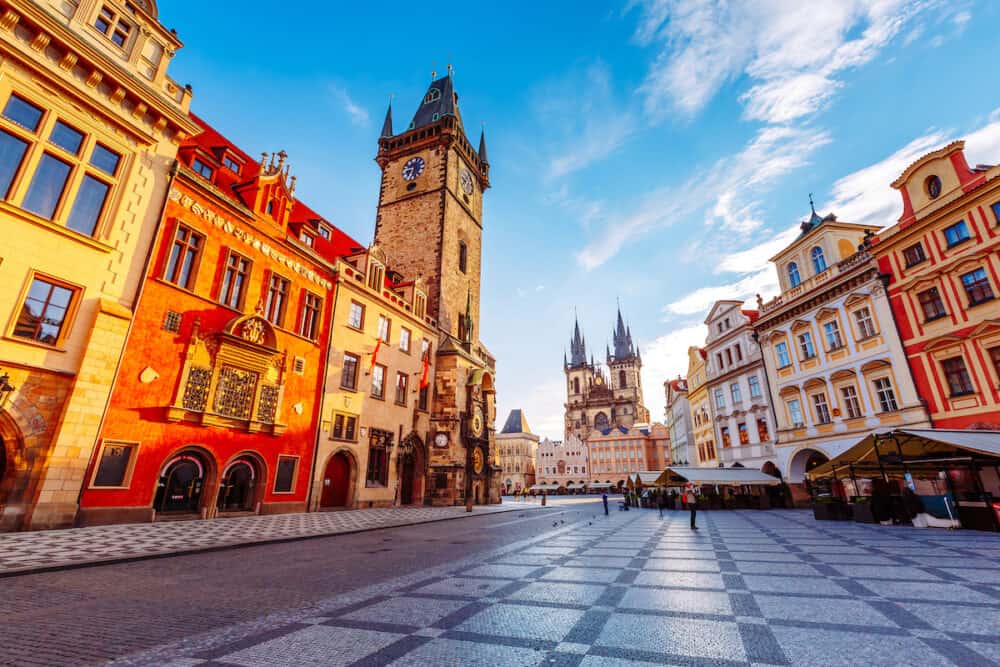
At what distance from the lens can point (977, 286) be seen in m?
17.3

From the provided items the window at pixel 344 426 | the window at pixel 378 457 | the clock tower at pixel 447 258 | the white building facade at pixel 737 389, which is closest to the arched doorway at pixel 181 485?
the window at pixel 344 426

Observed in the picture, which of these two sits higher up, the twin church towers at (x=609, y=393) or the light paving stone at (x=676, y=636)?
the twin church towers at (x=609, y=393)

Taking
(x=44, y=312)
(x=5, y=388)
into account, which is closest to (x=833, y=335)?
(x=44, y=312)

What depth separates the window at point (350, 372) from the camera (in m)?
21.2

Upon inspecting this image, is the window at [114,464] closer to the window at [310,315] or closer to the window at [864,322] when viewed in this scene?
the window at [310,315]

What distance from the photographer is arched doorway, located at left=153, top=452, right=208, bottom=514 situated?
13945 millimetres

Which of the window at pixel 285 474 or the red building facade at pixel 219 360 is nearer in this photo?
the red building facade at pixel 219 360

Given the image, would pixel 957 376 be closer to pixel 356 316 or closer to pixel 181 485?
pixel 356 316

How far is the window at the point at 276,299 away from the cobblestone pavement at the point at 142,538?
25.6 ft

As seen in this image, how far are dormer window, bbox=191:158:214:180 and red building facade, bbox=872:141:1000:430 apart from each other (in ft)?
100

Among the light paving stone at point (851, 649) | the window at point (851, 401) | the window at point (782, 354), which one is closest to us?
the light paving stone at point (851, 649)

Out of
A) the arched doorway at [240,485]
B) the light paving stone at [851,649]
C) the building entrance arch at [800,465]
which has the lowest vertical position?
the light paving stone at [851,649]

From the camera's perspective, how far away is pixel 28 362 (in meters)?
10.9

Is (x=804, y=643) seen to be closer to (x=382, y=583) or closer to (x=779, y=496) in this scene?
(x=382, y=583)
